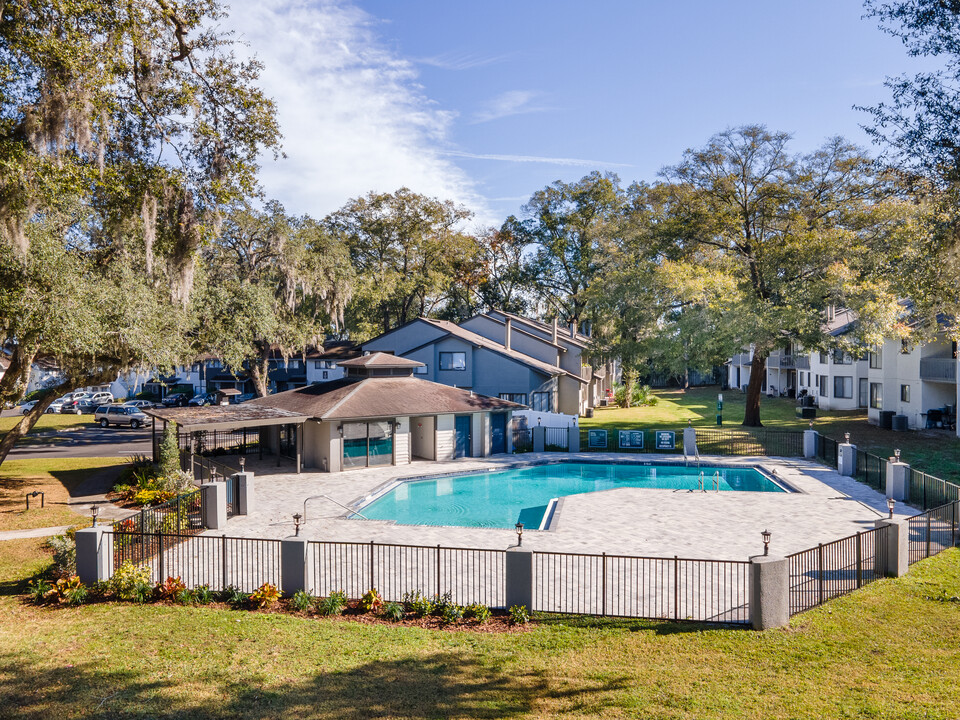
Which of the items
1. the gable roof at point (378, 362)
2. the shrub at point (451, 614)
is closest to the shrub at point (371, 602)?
the shrub at point (451, 614)

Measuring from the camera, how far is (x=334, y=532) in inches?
681

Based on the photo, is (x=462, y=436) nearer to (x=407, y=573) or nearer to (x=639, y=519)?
(x=639, y=519)

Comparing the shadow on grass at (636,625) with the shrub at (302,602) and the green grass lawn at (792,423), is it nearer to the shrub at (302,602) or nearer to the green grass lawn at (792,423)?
the shrub at (302,602)

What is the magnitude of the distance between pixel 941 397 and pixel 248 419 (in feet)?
125

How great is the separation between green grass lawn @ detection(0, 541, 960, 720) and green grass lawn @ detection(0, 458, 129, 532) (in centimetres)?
753

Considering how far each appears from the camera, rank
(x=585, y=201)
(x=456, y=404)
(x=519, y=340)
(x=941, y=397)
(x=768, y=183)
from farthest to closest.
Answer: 1. (x=585, y=201)
2. (x=519, y=340)
3. (x=941, y=397)
4. (x=768, y=183)
5. (x=456, y=404)

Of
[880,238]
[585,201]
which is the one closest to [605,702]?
[880,238]

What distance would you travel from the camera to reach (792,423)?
4131 cm

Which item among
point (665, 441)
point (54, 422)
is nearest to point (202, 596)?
point (665, 441)

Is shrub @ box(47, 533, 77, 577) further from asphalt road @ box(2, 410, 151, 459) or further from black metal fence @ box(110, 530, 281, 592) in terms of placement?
asphalt road @ box(2, 410, 151, 459)

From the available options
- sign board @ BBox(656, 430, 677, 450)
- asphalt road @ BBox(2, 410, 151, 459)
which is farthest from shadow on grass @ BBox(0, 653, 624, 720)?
asphalt road @ BBox(2, 410, 151, 459)

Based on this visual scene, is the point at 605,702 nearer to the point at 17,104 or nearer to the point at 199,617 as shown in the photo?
the point at 199,617

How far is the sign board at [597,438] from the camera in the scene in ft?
107

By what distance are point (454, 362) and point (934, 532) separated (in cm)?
2763
